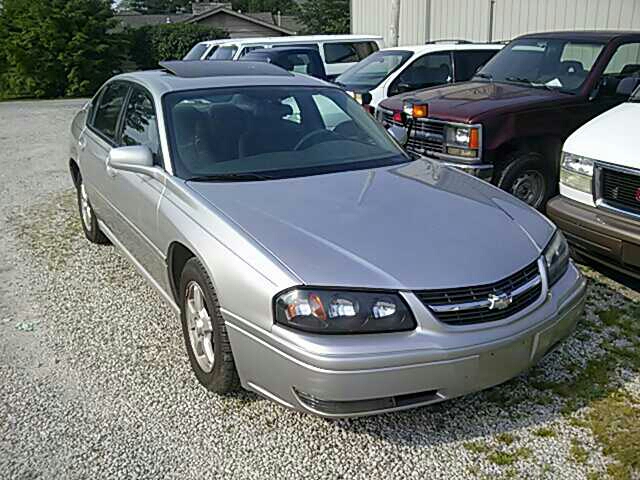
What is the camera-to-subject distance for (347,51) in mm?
13516

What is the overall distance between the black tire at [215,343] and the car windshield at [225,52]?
32.7 feet

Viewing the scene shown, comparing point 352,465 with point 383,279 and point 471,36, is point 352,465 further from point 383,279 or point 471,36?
point 471,36

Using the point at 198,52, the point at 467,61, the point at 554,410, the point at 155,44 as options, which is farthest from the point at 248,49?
the point at 155,44

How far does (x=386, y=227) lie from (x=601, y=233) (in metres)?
1.94

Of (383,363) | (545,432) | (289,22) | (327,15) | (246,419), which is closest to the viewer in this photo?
(383,363)

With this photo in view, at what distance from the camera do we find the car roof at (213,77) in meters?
4.07

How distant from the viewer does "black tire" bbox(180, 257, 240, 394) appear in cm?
294

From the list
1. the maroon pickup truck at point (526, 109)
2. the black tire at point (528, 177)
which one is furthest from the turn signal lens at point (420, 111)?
the black tire at point (528, 177)

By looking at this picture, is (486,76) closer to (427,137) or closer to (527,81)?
(527,81)

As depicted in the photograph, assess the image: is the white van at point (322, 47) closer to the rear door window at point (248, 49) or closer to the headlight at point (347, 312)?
the rear door window at point (248, 49)

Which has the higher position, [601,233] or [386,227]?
[386,227]

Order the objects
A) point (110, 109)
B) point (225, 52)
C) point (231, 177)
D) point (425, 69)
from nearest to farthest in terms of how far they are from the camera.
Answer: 1. point (231, 177)
2. point (110, 109)
3. point (425, 69)
4. point (225, 52)

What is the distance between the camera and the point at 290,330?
8.39ft

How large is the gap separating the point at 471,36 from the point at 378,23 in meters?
5.20
